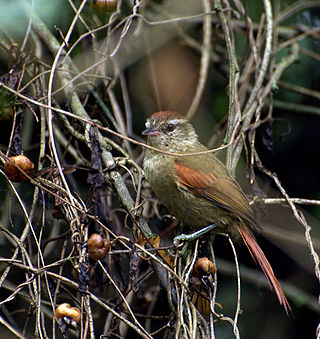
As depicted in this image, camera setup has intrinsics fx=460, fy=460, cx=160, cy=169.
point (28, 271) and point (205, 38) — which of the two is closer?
point (28, 271)

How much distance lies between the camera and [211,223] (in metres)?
3.35

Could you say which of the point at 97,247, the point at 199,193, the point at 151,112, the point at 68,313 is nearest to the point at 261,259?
the point at 199,193

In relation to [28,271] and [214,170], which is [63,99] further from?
[28,271]

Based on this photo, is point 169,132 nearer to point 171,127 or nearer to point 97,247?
point 171,127

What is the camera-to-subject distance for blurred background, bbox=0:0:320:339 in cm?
310

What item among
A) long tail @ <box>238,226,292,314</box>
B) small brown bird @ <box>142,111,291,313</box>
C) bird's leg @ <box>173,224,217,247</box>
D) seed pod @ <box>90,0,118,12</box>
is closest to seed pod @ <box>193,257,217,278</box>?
bird's leg @ <box>173,224,217,247</box>

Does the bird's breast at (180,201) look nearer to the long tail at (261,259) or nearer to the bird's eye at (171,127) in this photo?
the long tail at (261,259)

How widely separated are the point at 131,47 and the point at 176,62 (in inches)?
22.4

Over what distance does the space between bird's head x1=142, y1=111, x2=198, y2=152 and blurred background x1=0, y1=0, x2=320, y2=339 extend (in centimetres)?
24

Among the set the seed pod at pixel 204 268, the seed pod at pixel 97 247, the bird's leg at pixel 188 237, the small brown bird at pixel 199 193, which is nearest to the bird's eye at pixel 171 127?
the small brown bird at pixel 199 193

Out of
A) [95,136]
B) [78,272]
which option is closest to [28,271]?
[78,272]

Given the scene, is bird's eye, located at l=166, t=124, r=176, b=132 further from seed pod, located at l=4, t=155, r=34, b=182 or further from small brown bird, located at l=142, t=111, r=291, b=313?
seed pod, located at l=4, t=155, r=34, b=182

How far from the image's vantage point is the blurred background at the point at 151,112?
3098 millimetres

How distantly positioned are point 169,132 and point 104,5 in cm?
105
